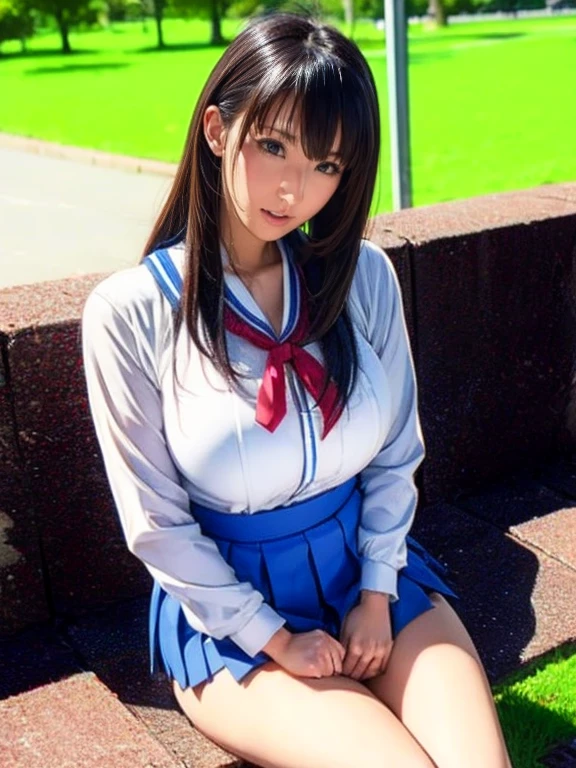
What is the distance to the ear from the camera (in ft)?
7.80

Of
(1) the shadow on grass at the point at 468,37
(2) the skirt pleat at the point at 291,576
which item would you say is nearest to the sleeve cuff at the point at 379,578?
(2) the skirt pleat at the point at 291,576

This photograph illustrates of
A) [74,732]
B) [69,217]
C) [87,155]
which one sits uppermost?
[74,732]

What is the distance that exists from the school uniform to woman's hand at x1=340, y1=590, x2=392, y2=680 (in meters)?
0.05

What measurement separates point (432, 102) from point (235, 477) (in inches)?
740

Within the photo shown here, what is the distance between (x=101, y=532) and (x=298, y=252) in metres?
1.02

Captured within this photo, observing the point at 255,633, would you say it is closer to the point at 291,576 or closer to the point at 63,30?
the point at 291,576

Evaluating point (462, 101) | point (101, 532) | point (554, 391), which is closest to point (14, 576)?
point (101, 532)

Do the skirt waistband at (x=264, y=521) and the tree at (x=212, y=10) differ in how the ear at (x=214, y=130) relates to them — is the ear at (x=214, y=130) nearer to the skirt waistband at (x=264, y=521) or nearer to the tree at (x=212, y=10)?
the skirt waistband at (x=264, y=521)

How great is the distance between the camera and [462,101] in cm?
2030

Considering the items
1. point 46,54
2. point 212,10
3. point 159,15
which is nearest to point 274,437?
point 46,54

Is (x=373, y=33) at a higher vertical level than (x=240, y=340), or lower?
lower

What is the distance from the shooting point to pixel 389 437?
109 inches

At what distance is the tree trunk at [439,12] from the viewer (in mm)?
54688

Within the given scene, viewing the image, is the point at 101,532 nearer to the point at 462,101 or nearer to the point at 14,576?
the point at 14,576
